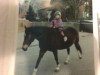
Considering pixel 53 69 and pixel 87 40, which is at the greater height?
pixel 87 40

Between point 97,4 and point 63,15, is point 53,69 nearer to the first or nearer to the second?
point 63,15

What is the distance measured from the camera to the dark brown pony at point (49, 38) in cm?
130

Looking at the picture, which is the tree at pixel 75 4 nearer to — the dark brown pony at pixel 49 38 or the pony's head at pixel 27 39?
the dark brown pony at pixel 49 38

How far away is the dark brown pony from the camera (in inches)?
51.0

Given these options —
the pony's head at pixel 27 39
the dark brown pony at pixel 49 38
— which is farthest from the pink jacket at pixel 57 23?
the pony's head at pixel 27 39

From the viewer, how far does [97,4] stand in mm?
1326

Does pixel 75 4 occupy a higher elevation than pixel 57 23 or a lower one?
higher

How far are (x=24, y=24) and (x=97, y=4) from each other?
0.46 metres

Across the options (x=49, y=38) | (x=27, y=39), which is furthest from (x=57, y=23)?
(x=27, y=39)

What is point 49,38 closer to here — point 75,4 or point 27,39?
point 27,39

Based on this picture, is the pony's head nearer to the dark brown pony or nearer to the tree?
the dark brown pony

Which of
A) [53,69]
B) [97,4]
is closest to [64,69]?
[53,69]

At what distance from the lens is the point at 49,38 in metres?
1.32

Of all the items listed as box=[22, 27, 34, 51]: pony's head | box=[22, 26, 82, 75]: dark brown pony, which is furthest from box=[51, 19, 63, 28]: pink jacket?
box=[22, 27, 34, 51]: pony's head
